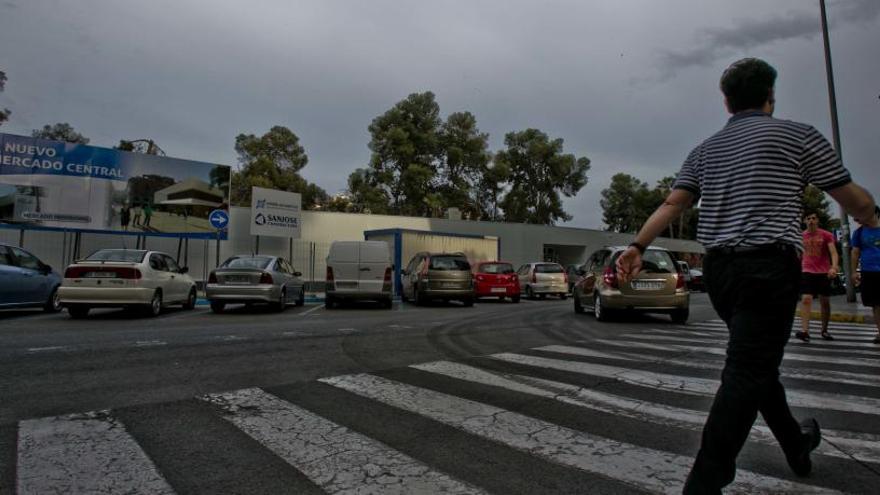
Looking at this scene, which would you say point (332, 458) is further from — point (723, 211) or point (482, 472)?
point (723, 211)

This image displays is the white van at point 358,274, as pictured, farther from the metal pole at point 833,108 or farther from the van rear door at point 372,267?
the metal pole at point 833,108

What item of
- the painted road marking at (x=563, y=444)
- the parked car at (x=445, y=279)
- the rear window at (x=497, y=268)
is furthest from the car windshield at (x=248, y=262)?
the painted road marking at (x=563, y=444)

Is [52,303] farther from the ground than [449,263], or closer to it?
closer to it

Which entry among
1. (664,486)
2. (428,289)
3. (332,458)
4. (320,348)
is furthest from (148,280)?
(664,486)

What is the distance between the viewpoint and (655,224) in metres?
2.59

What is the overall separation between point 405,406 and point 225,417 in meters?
1.29

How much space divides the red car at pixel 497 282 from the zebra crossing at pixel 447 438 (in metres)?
13.9

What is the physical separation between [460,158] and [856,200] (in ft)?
139

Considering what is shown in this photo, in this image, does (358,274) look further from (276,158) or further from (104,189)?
(276,158)

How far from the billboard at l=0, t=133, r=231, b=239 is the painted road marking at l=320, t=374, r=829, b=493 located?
18894mm

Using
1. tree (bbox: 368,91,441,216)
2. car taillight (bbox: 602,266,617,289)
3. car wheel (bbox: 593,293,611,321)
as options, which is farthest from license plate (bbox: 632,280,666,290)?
tree (bbox: 368,91,441,216)

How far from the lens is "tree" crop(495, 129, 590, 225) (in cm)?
4931

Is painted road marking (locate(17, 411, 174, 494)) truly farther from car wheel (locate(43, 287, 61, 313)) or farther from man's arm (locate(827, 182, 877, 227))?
car wheel (locate(43, 287, 61, 313))

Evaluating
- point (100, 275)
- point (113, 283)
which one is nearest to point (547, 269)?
point (113, 283)
